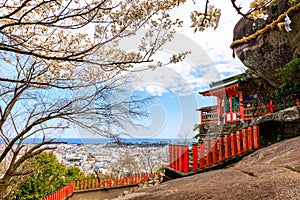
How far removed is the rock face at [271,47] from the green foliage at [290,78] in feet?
2.72

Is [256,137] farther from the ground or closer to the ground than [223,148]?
farther from the ground

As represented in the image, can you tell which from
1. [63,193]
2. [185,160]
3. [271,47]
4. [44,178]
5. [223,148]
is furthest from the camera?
[271,47]

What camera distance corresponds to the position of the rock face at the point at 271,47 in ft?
22.1

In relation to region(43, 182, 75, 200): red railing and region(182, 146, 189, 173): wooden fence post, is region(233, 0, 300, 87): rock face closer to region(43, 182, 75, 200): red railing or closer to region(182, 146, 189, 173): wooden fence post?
region(182, 146, 189, 173): wooden fence post

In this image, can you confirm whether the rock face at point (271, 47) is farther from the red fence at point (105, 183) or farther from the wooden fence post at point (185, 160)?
the red fence at point (105, 183)

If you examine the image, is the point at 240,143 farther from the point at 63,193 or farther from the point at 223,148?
the point at 63,193

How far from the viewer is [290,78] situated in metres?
6.18

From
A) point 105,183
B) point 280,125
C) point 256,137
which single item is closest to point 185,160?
point 256,137

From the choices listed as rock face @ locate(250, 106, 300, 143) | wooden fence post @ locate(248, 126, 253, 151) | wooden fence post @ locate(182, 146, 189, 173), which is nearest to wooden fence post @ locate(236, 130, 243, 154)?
wooden fence post @ locate(248, 126, 253, 151)

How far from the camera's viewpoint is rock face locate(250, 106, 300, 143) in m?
4.85

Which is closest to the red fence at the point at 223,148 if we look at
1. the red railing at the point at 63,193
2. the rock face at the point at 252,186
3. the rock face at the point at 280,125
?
the rock face at the point at 280,125

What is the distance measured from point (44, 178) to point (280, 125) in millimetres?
6239

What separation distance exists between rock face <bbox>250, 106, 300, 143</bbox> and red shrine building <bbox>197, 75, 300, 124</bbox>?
A: 6.53 ft

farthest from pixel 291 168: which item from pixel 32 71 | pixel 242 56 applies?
pixel 242 56
